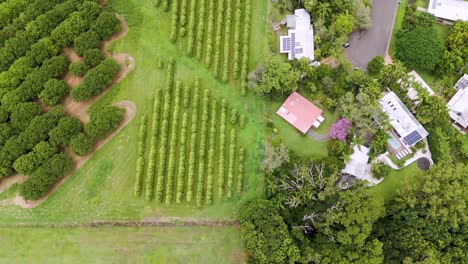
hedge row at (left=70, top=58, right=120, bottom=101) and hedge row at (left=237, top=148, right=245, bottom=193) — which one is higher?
hedge row at (left=70, top=58, right=120, bottom=101)

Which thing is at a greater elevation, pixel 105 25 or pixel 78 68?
pixel 105 25

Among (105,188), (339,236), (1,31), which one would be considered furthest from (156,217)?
(1,31)

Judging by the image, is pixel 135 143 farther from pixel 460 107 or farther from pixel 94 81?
pixel 460 107

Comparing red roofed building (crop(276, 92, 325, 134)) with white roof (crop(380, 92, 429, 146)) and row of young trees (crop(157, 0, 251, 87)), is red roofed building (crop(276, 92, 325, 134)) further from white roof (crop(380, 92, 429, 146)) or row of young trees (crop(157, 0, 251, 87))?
white roof (crop(380, 92, 429, 146))

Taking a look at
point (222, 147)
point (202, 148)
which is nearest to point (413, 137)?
point (222, 147)

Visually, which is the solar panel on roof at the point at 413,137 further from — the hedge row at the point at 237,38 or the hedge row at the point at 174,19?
the hedge row at the point at 174,19

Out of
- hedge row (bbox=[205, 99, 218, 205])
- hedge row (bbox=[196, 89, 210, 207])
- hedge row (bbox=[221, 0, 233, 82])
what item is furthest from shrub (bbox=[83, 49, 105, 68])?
hedge row (bbox=[221, 0, 233, 82])
